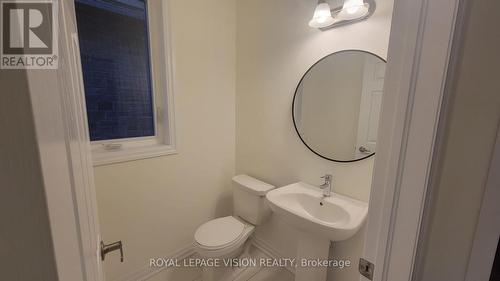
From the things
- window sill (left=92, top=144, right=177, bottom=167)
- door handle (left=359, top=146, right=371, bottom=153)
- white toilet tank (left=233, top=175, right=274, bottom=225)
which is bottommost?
white toilet tank (left=233, top=175, right=274, bottom=225)

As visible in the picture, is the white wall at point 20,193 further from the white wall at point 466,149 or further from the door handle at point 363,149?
the door handle at point 363,149

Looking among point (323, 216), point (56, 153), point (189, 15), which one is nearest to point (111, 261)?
point (323, 216)

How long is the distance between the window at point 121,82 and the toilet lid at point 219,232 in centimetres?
70

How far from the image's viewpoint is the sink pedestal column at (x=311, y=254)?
131cm

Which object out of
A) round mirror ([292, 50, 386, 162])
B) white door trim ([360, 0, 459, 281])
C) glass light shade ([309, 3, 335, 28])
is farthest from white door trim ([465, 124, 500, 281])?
glass light shade ([309, 3, 335, 28])

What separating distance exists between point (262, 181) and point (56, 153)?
1697 millimetres

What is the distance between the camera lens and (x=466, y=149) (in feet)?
1.70

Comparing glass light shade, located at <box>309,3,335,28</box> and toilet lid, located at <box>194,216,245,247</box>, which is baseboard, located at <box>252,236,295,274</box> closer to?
toilet lid, located at <box>194,216,245,247</box>

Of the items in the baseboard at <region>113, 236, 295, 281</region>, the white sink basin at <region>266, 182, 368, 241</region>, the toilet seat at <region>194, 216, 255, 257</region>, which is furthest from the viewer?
the baseboard at <region>113, 236, 295, 281</region>

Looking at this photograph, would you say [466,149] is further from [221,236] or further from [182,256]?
[182,256]

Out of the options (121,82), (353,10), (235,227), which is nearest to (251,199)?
(235,227)

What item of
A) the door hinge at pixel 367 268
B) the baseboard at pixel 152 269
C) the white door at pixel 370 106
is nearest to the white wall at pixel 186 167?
the baseboard at pixel 152 269

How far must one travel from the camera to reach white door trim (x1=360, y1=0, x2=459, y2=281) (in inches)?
18.6

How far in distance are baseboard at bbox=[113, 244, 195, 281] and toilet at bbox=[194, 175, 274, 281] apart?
0.98 ft
